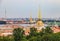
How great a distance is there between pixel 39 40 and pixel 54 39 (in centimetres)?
105

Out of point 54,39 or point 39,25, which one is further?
point 39,25

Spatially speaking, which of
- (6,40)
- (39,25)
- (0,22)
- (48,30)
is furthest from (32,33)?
(0,22)

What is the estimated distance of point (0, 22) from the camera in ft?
317

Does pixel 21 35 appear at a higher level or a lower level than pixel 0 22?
higher

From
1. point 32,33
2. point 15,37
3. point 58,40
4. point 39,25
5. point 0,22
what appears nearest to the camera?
point 58,40

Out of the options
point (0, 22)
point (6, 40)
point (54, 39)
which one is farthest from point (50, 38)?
point (0, 22)

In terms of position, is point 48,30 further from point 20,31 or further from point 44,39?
point 44,39

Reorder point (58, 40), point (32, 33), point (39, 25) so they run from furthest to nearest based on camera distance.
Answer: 1. point (39, 25)
2. point (32, 33)
3. point (58, 40)

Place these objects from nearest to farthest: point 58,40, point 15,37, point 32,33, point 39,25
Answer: point 58,40 → point 15,37 → point 32,33 → point 39,25

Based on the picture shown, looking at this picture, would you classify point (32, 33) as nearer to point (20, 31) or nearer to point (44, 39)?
point (20, 31)

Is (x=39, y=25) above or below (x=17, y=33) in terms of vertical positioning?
below

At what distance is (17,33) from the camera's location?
871 inches

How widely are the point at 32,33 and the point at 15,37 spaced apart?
3.34m

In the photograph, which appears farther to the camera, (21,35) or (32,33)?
(32,33)
